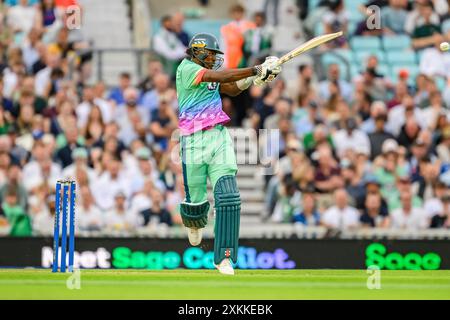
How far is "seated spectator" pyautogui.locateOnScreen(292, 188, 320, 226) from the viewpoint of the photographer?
821 inches

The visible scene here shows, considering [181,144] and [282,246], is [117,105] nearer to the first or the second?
[282,246]

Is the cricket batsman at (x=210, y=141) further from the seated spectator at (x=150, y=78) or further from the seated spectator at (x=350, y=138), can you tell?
the seated spectator at (x=150, y=78)

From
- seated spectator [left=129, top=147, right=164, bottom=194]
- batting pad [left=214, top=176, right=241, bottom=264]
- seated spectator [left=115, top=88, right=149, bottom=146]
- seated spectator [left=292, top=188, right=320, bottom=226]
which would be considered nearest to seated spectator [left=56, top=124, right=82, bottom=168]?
seated spectator [left=115, top=88, right=149, bottom=146]

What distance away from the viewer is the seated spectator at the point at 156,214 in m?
20.8

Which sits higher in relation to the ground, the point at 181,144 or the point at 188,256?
the point at 181,144

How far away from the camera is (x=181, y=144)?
1466cm

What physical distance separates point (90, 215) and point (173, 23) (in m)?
4.82

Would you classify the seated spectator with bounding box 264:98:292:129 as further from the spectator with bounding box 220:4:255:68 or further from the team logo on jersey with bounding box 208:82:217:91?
the team logo on jersey with bounding box 208:82:217:91

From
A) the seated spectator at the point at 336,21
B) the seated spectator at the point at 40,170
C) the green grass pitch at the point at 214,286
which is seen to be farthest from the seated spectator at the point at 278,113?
the green grass pitch at the point at 214,286

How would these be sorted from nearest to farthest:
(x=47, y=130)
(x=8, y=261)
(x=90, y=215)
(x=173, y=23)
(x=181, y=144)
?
(x=181, y=144) < (x=8, y=261) < (x=90, y=215) < (x=47, y=130) < (x=173, y=23)

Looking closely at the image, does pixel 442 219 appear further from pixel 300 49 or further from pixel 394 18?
pixel 300 49

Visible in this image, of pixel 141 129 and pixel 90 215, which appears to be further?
pixel 141 129

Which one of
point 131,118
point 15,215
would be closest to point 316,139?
point 131,118

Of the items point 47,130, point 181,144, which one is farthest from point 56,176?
point 181,144
